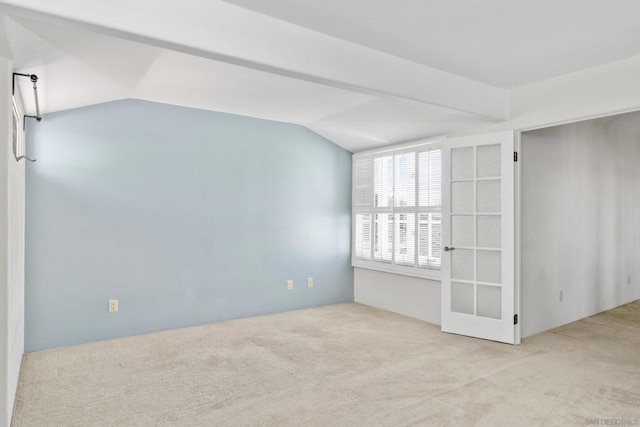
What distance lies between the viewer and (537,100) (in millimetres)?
3805

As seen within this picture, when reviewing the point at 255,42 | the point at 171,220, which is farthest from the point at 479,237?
the point at 171,220

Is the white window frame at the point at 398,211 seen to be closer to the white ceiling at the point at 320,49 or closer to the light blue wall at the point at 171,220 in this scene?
the light blue wall at the point at 171,220

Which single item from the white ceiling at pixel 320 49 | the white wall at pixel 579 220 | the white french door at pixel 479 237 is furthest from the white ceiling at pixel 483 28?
the white wall at pixel 579 220

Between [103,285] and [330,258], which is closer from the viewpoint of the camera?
[103,285]

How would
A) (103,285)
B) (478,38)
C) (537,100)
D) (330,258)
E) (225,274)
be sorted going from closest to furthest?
(478,38) → (537,100) → (103,285) → (225,274) → (330,258)

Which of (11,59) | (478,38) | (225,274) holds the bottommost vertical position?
(225,274)

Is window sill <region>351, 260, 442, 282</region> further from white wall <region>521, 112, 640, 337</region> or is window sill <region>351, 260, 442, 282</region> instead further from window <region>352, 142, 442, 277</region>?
white wall <region>521, 112, 640, 337</region>

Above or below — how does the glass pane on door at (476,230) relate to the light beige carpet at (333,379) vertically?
above

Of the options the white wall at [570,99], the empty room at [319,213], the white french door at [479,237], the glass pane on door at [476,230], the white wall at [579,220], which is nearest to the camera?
the empty room at [319,213]

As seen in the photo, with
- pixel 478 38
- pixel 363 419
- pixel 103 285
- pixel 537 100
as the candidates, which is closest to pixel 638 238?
pixel 537 100

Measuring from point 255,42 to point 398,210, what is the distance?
10.3ft

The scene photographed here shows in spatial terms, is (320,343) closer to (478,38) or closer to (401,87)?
(401,87)

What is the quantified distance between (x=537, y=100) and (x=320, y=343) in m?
2.98

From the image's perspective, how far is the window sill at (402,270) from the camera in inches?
185
